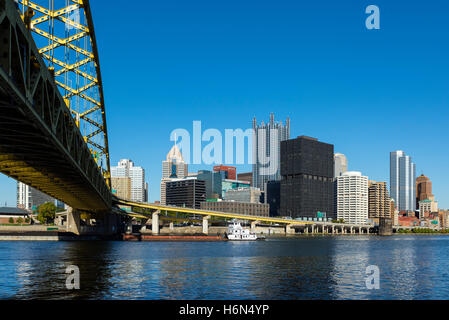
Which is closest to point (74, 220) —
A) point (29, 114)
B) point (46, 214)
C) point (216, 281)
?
point (46, 214)

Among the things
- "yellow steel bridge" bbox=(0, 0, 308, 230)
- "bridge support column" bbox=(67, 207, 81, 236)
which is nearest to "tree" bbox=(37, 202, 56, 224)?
"bridge support column" bbox=(67, 207, 81, 236)

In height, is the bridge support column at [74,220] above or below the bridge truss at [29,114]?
below

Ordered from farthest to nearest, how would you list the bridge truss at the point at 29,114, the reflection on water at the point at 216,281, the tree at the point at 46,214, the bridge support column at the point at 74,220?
the tree at the point at 46,214
the bridge support column at the point at 74,220
the reflection on water at the point at 216,281
the bridge truss at the point at 29,114

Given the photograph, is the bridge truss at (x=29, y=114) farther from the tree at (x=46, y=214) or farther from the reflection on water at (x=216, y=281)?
the tree at (x=46, y=214)

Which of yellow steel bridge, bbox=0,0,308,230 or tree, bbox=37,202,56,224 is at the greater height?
yellow steel bridge, bbox=0,0,308,230

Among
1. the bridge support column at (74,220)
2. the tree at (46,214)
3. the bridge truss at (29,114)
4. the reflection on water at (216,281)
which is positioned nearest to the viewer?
the bridge truss at (29,114)

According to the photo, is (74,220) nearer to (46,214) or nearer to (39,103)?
(46,214)

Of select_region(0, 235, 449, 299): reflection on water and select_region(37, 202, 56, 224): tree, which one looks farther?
select_region(37, 202, 56, 224): tree

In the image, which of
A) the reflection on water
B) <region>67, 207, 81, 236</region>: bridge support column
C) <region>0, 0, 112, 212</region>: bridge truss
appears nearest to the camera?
<region>0, 0, 112, 212</region>: bridge truss

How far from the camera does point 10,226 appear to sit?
143875 millimetres

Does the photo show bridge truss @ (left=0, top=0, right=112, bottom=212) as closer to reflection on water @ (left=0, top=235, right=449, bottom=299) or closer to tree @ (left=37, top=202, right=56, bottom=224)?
reflection on water @ (left=0, top=235, right=449, bottom=299)

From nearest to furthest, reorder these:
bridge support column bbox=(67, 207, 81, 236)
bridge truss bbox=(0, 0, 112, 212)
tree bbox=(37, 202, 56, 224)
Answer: bridge truss bbox=(0, 0, 112, 212) < bridge support column bbox=(67, 207, 81, 236) < tree bbox=(37, 202, 56, 224)

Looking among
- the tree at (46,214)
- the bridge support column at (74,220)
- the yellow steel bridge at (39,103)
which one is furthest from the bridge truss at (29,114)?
the tree at (46,214)
